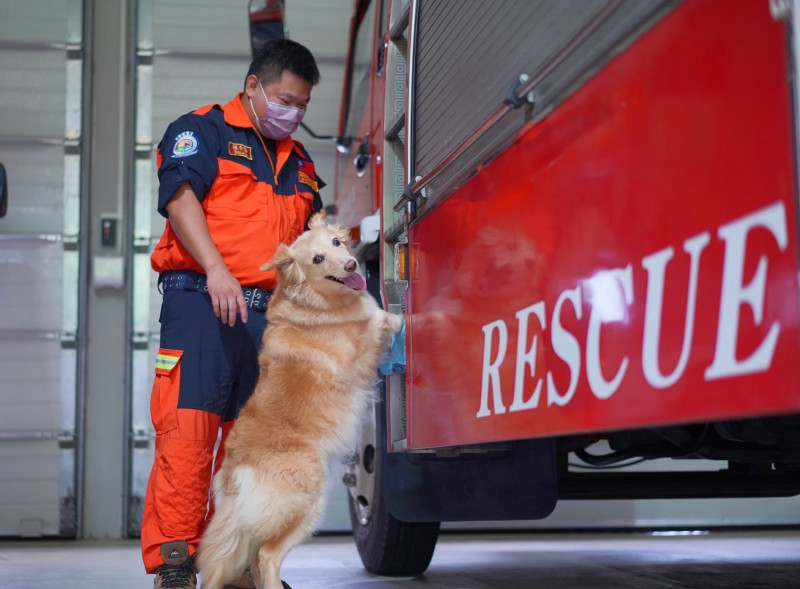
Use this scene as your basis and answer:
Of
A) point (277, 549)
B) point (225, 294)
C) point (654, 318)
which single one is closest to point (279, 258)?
point (225, 294)

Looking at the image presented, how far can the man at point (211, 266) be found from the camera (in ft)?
9.59

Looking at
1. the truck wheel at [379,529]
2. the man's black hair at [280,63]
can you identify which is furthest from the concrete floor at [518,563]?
the man's black hair at [280,63]

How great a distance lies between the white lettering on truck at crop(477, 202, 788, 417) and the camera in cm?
116

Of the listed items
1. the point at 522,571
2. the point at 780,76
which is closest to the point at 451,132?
the point at 780,76

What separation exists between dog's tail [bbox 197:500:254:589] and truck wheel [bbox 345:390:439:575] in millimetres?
963

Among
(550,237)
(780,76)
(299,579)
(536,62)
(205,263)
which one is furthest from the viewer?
(299,579)

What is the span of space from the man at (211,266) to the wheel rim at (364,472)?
2.55 ft

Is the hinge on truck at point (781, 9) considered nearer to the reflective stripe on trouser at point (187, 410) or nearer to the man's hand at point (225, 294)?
the man's hand at point (225, 294)

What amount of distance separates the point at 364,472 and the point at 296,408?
1.22 meters

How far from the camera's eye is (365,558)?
408 centimetres

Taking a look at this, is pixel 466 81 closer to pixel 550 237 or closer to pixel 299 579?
pixel 550 237

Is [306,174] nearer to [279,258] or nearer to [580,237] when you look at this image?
[279,258]

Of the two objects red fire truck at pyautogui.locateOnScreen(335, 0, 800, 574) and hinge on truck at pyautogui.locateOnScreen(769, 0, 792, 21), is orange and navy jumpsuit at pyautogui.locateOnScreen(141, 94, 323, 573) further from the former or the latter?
hinge on truck at pyautogui.locateOnScreen(769, 0, 792, 21)

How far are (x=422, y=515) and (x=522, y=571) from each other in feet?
4.29
